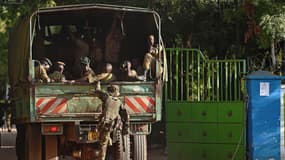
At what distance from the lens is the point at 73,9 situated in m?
10.1

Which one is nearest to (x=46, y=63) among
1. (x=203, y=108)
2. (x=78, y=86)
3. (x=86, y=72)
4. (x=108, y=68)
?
(x=86, y=72)

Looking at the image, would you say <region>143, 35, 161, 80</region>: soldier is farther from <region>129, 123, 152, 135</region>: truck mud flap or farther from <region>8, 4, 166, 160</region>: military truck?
<region>129, 123, 152, 135</region>: truck mud flap

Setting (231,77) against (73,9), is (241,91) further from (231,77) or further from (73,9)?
(73,9)

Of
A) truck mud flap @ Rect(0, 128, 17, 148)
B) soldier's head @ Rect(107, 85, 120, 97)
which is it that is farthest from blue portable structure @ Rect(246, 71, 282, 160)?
truck mud flap @ Rect(0, 128, 17, 148)

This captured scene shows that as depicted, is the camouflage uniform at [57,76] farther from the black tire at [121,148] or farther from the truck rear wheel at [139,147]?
the truck rear wheel at [139,147]

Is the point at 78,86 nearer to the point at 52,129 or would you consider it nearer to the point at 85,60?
the point at 52,129

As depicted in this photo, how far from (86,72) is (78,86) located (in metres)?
0.81

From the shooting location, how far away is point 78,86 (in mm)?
9547

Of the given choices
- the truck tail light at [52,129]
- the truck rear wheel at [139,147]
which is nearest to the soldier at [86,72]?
the truck tail light at [52,129]

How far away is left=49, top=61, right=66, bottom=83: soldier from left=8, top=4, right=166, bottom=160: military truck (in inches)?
13.9

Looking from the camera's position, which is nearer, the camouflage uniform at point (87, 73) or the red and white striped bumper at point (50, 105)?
the red and white striped bumper at point (50, 105)

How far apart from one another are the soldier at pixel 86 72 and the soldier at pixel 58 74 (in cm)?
32

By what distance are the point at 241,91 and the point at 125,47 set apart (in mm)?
→ 2518

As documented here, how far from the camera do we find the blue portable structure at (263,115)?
10.7 meters
